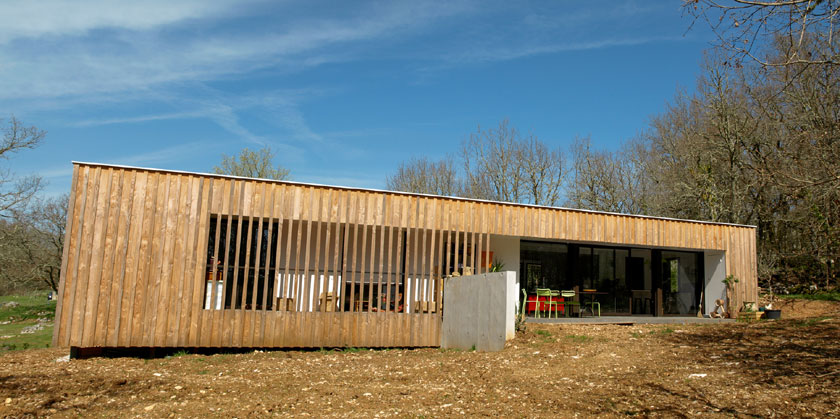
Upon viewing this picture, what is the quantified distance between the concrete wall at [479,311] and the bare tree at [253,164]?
2000 cm

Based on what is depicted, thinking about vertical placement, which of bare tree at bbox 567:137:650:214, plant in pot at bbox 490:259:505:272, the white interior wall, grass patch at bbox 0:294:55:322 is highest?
bare tree at bbox 567:137:650:214

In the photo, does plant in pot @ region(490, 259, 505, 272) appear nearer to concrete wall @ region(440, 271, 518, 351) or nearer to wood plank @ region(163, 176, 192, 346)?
concrete wall @ region(440, 271, 518, 351)

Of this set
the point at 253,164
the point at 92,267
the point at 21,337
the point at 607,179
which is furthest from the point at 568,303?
the point at 253,164

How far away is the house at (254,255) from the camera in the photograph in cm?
982

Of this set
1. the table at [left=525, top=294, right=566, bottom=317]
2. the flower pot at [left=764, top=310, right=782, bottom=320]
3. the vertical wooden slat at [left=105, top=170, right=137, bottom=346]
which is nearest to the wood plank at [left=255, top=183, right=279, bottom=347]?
the vertical wooden slat at [left=105, top=170, right=137, bottom=346]

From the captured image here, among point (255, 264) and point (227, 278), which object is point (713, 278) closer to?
point (255, 264)

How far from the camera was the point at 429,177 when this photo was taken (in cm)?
3203

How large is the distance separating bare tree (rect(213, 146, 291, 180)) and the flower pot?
73.2ft

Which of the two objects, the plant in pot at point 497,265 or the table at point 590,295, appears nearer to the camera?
the plant in pot at point 497,265

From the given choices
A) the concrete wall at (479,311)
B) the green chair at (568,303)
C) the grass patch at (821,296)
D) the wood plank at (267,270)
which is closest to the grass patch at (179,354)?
the wood plank at (267,270)

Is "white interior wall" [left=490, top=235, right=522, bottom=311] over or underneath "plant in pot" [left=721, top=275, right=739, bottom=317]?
over

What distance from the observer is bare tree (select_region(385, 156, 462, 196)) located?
31234 mm

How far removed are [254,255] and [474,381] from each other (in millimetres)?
5977

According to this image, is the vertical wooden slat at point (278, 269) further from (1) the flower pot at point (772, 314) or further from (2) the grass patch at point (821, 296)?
(2) the grass patch at point (821, 296)
